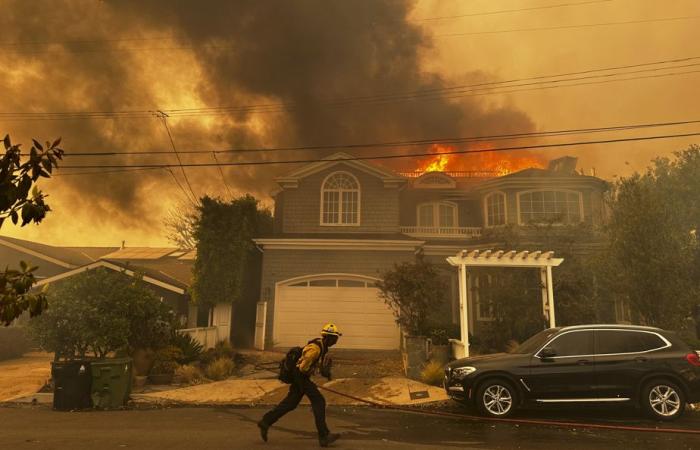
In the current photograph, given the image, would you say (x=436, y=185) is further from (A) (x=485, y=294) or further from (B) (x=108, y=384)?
(B) (x=108, y=384)

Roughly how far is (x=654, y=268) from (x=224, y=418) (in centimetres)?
1087

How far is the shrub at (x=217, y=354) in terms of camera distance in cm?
1362

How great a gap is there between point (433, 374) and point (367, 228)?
29.4 feet

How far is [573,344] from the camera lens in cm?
842

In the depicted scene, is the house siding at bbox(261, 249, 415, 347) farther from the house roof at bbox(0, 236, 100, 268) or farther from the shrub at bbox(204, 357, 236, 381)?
the house roof at bbox(0, 236, 100, 268)

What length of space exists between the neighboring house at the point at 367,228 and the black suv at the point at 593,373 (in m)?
6.42

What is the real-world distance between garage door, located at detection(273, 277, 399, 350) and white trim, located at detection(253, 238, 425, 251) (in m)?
1.22

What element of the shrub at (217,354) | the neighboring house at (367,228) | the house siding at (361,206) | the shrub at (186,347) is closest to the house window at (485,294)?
the neighboring house at (367,228)

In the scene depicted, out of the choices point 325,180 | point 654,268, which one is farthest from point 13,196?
point 325,180

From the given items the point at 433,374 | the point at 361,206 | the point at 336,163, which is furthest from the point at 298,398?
the point at 336,163

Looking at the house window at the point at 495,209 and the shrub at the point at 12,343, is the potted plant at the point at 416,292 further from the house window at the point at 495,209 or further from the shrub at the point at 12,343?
the shrub at the point at 12,343

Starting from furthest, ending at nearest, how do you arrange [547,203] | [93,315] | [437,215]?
[437,215], [547,203], [93,315]

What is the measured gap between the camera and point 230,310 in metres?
17.0

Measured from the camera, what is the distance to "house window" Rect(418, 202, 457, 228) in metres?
21.9
